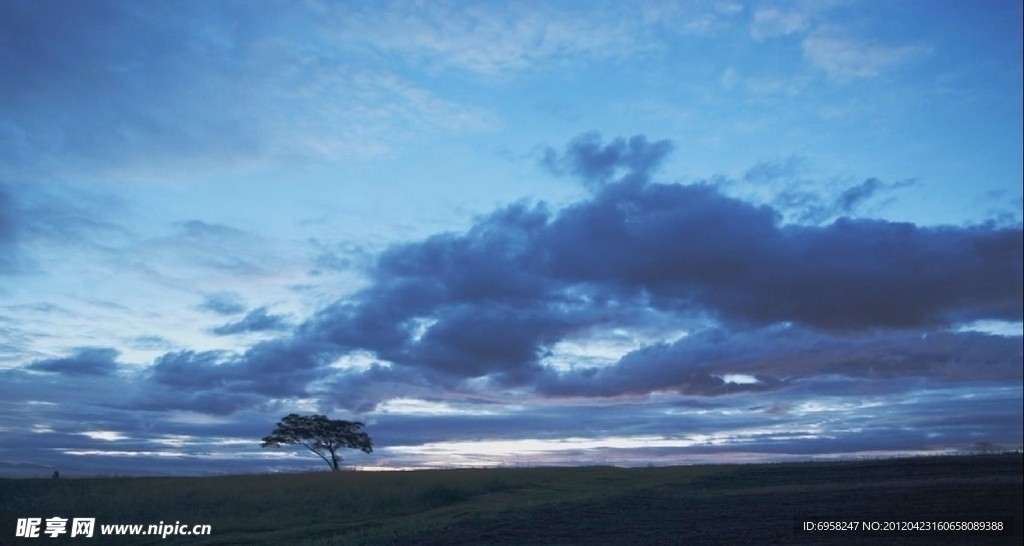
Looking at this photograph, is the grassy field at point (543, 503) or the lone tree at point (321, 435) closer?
the grassy field at point (543, 503)

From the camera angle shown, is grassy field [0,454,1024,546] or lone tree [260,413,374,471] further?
lone tree [260,413,374,471]

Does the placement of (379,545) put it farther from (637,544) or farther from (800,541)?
(800,541)

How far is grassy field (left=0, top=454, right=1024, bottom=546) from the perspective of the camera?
25828mm

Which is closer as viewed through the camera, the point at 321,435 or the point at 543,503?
the point at 543,503

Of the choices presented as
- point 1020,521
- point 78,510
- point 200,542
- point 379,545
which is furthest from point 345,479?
point 1020,521

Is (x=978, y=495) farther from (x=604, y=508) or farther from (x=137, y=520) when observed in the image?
(x=137, y=520)

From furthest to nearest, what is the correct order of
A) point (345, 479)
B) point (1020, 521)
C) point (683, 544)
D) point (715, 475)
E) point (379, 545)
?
point (345, 479), point (715, 475), point (379, 545), point (683, 544), point (1020, 521)

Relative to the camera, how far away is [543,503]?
136 feet

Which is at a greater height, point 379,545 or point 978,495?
point 978,495

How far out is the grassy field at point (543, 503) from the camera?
25828 mm

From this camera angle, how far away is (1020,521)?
20.9 m

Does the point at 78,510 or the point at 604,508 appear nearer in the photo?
the point at 604,508

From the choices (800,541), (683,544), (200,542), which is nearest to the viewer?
(800,541)

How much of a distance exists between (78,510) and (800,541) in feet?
149
